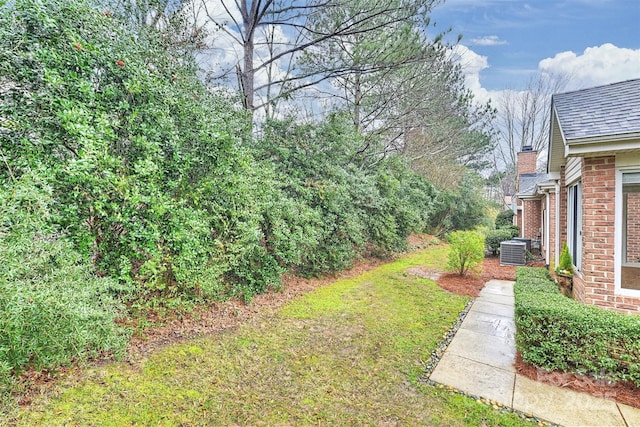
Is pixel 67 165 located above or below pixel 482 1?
below

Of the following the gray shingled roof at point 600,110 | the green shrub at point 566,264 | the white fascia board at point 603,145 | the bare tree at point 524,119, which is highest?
the bare tree at point 524,119

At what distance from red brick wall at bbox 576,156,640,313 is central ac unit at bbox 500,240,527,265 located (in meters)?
7.22

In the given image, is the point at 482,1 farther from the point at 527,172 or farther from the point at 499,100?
the point at 499,100

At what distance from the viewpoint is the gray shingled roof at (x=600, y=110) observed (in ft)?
13.9

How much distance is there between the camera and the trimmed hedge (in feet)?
11.0

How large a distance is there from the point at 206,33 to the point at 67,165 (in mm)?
6386

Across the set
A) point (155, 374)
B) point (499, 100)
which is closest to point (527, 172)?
point (499, 100)

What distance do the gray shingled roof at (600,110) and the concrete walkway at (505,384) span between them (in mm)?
3421

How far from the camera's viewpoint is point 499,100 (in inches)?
974

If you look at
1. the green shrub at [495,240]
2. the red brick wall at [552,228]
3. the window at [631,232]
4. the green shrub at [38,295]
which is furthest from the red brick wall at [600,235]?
the green shrub at [495,240]

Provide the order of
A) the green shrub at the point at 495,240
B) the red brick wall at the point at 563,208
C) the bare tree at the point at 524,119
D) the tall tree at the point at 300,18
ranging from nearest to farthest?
1. the red brick wall at the point at 563,208
2. the tall tree at the point at 300,18
3. the green shrub at the point at 495,240
4. the bare tree at the point at 524,119

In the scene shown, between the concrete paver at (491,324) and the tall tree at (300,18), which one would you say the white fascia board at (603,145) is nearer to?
the concrete paver at (491,324)

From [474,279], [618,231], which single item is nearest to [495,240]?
[474,279]

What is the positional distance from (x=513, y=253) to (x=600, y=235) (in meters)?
7.49
